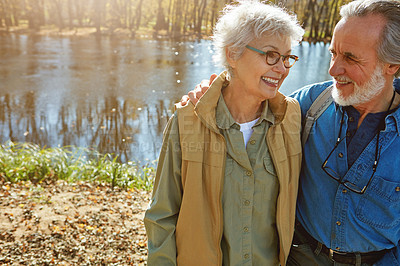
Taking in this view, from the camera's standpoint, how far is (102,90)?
1339 cm

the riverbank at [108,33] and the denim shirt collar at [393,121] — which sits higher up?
the denim shirt collar at [393,121]

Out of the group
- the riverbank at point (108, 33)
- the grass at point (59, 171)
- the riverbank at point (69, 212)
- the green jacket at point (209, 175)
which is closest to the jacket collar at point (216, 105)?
the green jacket at point (209, 175)

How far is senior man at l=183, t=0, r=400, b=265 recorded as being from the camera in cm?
207

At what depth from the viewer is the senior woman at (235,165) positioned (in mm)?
2082

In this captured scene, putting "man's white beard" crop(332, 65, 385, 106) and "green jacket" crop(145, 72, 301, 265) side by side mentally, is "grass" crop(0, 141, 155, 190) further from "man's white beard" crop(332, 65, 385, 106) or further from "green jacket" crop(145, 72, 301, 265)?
"man's white beard" crop(332, 65, 385, 106)

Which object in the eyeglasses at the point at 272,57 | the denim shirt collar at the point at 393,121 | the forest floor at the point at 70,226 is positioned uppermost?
the eyeglasses at the point at 272,57

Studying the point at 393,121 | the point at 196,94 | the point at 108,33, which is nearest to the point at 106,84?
the point at 196,94

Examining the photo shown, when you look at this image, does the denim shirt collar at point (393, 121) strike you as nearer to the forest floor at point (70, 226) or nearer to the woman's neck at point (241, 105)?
the woman's neck at point (241, 105)

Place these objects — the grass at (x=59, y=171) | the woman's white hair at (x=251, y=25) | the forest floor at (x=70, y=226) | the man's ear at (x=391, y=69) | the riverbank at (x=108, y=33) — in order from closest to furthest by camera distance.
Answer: the woman's white hair at (x=251, y=25) < the man's ear at (x=391, y=69) < the forest floor at (x=70, y=226) < the grass at (x=59, y=171) < the riverbank at (x=108, y=33)

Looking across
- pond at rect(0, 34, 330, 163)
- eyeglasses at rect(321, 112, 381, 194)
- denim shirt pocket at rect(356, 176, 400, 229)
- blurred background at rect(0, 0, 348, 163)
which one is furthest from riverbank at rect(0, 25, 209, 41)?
denim shirt pocket at rect(356, 176, 400, 229)

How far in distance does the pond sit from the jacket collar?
570 cm

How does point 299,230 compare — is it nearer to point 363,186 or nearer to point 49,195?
point 363,186

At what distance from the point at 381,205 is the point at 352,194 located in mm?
167

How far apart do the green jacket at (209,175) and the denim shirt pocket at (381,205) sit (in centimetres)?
40
